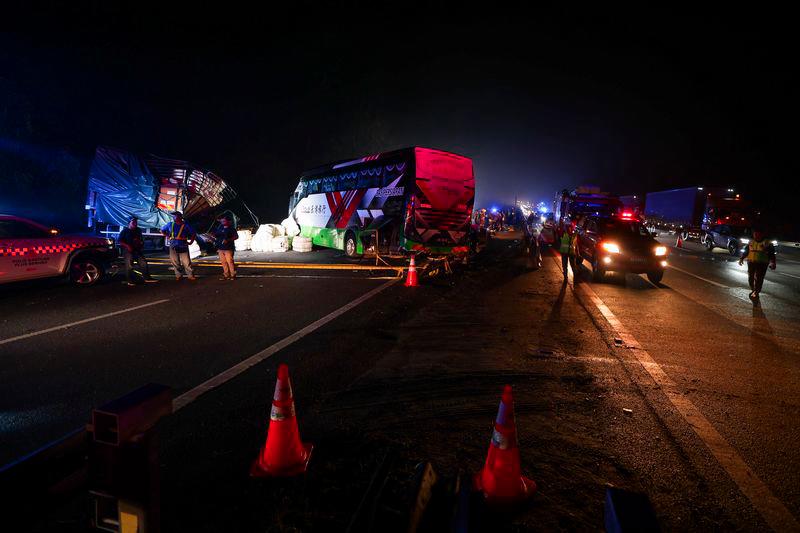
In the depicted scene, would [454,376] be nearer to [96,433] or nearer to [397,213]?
[96,433]

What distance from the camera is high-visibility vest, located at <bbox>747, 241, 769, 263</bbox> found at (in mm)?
9750

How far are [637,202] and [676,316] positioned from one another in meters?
34.7

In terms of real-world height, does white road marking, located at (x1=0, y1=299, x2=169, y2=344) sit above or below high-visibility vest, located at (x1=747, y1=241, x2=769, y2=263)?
below

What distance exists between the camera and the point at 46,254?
964 cm

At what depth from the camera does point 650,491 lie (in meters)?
2.96

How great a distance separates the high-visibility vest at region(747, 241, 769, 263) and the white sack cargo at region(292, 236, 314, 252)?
53.0 feet

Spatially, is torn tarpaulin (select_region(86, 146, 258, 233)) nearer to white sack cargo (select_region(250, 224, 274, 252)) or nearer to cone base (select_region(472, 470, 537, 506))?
white sack cargo (select_region(250, 224, 274, 252))

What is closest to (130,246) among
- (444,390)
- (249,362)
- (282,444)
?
(249,362)

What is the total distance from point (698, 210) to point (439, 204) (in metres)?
23.4

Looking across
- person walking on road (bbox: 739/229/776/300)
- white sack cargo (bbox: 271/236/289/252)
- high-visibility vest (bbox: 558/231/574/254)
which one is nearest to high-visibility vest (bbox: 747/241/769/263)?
person walking on road (bbox: 739/229/776/300)

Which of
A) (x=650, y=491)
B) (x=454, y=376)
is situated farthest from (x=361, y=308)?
(x=650, y=491)

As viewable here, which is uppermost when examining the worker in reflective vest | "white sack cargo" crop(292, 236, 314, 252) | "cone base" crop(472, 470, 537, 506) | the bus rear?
the bus rear

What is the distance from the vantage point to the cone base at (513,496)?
9.09 ft

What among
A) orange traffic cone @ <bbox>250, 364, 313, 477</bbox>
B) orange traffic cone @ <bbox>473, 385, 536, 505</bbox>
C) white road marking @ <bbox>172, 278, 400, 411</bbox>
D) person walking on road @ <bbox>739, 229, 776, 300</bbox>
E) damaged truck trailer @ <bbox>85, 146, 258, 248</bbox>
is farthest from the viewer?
damaged truck trailer @ <bbox>85, 146, 258, 248</bbox>
